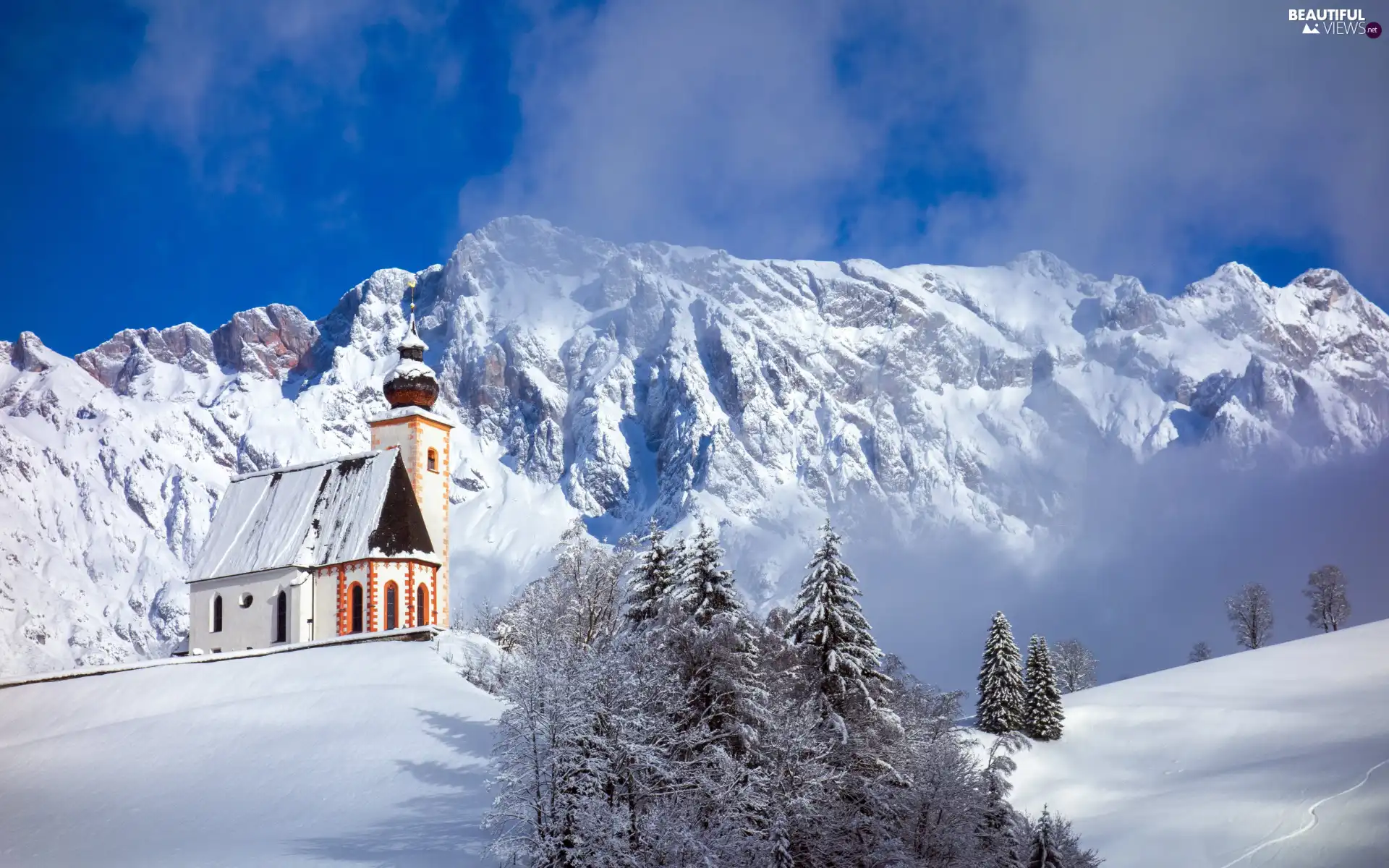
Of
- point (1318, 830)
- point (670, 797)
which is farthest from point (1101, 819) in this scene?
point (670, 797)

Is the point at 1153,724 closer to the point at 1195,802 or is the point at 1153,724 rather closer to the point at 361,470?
the point at 1195,802

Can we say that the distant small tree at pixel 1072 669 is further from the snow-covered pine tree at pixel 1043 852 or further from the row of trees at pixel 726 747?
the snow-covered pine tree at pixel 1043 852

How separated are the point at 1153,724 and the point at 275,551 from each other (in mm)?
56952

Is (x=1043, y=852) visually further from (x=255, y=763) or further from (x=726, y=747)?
(x=255, y=763)

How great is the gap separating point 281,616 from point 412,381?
47.3 ft

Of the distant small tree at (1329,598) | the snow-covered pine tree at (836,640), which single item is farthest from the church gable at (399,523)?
the distant small tree at (1329,598)

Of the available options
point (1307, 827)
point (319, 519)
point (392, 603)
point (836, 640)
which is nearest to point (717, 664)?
point (836, 640)

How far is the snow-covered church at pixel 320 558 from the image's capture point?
56.8 metres

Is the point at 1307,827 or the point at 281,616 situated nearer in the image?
the point at 281,616

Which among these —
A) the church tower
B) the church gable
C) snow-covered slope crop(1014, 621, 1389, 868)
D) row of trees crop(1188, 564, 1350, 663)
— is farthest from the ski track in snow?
row of trees crop(1188, 564, 1350, 663)

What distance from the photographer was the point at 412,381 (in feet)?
218

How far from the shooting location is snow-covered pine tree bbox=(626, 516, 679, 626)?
38.1 meters

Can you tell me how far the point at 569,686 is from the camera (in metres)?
29.2

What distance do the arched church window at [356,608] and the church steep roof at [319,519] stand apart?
1281 mm
